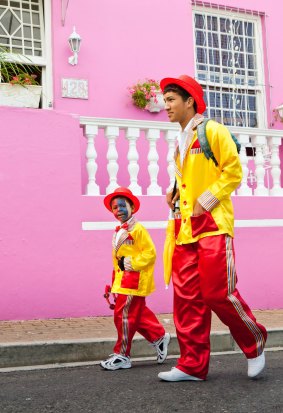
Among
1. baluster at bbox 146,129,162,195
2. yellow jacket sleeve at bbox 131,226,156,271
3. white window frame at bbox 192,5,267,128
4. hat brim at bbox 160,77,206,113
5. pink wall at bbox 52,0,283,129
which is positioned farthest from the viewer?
white window frame at bbox 192,5,267,128

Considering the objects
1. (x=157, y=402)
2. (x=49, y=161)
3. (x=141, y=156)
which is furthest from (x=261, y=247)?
(x=157, y=402)

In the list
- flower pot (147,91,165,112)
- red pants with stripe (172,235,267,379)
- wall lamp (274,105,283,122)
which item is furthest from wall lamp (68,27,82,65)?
red pants with stripe (172,235,267,379)

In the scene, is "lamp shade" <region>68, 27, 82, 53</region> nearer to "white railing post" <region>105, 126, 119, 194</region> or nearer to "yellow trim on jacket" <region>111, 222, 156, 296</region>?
"white railing post" <region>105, 126, 119, 194</region>

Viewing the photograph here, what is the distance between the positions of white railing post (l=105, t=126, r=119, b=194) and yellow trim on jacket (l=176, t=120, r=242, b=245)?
3.05m

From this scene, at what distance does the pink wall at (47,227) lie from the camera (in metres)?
6.48

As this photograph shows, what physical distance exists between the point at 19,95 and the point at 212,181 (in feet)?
13.0

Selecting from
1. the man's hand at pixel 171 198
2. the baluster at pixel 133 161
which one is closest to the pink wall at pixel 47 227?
the baluster at pixel 133 161

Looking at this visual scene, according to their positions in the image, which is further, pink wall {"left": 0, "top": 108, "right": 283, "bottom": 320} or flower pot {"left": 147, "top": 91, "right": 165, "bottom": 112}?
flower pot {"left": 147, "top": 91, "right": 165, "bottom": 112}

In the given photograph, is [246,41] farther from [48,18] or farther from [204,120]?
[204,120]

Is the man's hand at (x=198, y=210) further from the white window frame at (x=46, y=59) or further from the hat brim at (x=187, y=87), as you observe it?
the white window frame at (x=46, y=59)

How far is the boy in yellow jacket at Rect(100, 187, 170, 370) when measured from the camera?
4.59 m

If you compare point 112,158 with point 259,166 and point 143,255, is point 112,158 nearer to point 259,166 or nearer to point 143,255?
point 259,166

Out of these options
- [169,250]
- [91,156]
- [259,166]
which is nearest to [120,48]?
[91,156]

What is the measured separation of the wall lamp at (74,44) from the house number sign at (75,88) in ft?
0.86
